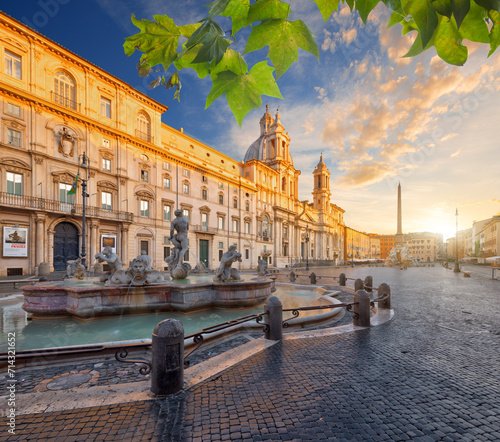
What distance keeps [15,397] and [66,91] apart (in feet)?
92.3

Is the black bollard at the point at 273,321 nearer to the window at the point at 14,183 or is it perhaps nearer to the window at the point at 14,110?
the window at the point at 14,183

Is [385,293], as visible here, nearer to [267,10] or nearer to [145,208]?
[267,10]

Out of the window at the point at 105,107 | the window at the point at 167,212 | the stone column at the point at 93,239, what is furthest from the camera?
the window at the point at 167,212

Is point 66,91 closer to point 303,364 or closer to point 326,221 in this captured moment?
point 303,364

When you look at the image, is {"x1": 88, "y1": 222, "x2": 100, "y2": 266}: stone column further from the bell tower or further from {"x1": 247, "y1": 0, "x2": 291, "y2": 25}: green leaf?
the bell tower

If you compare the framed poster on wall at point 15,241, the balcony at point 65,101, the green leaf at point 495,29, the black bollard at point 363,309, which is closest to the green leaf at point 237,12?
the green leaf at point 495,29

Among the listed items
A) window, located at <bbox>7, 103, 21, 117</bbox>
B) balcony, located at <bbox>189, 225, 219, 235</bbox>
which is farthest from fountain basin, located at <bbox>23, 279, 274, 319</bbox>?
balcony, located at <bbox>189, 225, 219, 235</bbox>

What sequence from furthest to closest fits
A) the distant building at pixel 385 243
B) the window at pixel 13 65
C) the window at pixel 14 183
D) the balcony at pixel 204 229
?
the distant building at pixel 385 243
the balcony at pixel 204 229
the window at pixel 13 65
the window at pixel 14 183

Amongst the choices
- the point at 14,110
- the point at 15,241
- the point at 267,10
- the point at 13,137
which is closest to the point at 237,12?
the point at 267,10

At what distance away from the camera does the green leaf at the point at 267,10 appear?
45.7 inches

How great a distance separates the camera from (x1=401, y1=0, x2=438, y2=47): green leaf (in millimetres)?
955

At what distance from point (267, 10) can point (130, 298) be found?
7.86 metres

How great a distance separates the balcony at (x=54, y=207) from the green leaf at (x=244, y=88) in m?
24.6

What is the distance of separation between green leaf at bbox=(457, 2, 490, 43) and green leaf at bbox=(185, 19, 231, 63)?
100 centimetres
